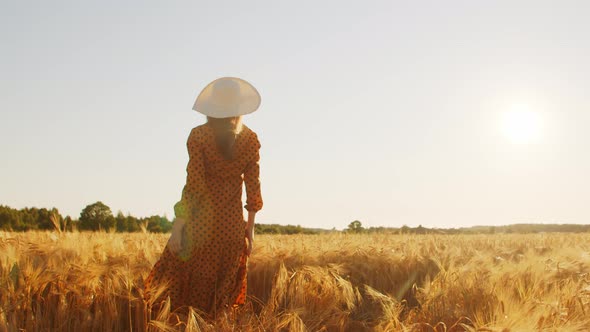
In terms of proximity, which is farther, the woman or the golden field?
the woman

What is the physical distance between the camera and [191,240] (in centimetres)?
393

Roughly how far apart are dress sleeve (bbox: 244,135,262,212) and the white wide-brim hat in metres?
0.33

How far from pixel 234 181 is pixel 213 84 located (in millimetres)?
680

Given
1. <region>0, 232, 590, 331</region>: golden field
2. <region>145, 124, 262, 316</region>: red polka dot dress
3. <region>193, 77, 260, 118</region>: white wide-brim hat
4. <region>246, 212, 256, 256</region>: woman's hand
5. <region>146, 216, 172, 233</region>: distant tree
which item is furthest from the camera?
<region>146, 216, 172, 233</region>: distant tree

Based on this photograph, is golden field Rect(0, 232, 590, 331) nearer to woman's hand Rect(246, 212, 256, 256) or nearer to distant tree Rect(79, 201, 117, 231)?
woman's hand Rect(246, 212, 256, 256)

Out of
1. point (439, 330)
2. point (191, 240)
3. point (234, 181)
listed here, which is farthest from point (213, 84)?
point (439, 330)

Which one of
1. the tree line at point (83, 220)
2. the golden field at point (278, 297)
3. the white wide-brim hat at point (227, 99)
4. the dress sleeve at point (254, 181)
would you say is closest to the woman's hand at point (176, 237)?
the golden field at point (278, 297)

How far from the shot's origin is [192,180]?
3801 millimetres

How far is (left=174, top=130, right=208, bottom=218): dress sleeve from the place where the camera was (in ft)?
12.4

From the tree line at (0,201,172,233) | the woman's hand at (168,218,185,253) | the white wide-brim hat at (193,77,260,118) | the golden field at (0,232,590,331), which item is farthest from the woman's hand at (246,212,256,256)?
the tree line at (0,201,172,233)

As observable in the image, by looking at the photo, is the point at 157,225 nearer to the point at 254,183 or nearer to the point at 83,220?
the point at 83,220

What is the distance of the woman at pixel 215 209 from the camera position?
376 centimetres

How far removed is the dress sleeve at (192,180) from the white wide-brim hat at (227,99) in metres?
0.21

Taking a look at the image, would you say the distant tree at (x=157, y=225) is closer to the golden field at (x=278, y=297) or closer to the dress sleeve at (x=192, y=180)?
the golden field at (x=278, y=297)
